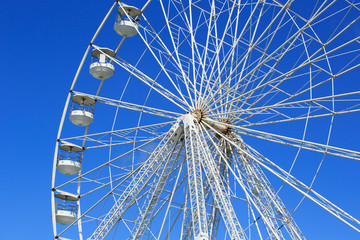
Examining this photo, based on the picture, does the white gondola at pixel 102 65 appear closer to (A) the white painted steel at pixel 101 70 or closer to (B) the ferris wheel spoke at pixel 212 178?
(A) the white painted steel at pixel 101 70

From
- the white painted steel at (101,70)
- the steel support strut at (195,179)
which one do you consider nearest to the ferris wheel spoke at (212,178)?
the steel support strut at (195,179)

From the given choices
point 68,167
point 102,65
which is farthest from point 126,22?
point 68,167

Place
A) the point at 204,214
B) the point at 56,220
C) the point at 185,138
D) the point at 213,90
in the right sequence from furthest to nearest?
the point at 56,220 < the point at 213,90 < the point at 185,138 < the point at 204,214

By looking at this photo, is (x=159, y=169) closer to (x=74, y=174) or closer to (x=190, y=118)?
(x=190, y=118)

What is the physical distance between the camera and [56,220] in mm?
25188

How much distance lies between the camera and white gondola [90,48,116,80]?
25391 millimetres

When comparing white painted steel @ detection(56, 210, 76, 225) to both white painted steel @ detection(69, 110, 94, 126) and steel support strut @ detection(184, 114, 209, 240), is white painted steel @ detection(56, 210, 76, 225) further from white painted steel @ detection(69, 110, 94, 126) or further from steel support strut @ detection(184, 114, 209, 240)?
steel support strut @ detection(184, 114, 209, 240)

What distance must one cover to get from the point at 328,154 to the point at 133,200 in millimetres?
7382

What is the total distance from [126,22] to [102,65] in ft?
6.66

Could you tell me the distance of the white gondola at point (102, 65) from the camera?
25.4m

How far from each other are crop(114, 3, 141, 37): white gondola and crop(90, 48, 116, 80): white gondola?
961mm

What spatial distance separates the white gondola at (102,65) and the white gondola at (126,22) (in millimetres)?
961

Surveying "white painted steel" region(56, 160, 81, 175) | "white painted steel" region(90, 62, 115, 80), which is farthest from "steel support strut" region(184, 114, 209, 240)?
"white painted steel" region(56, 160, 81, 175)

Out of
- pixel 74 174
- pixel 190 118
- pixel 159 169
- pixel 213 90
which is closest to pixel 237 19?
pixel 213 90
